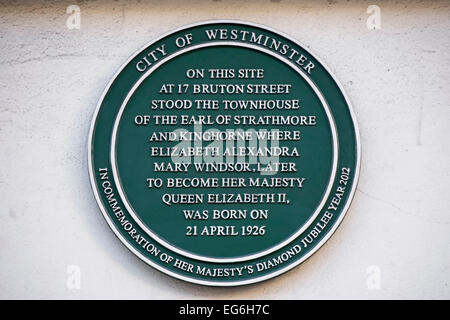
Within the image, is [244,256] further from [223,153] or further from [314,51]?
[314,51]

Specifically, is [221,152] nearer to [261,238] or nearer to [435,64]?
[261,238]

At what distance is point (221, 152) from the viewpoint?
4.99 metres

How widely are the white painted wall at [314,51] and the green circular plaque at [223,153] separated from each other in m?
0.14

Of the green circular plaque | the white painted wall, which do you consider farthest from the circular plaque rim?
the white painted wall

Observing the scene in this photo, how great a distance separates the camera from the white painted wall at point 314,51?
4.95 meters

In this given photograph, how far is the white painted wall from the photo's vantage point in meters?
4.95

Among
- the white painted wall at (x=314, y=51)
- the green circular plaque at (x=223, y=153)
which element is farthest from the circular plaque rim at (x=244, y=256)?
the white painted wall at (x=314, y=51)

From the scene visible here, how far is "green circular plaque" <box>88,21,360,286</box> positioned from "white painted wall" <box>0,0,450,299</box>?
143 mm

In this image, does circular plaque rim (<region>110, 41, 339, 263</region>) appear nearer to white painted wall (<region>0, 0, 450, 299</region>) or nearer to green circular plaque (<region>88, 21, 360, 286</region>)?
green circular plaque (<region>88, 21, 360, 286</region>)

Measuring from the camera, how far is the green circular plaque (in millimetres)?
4893
